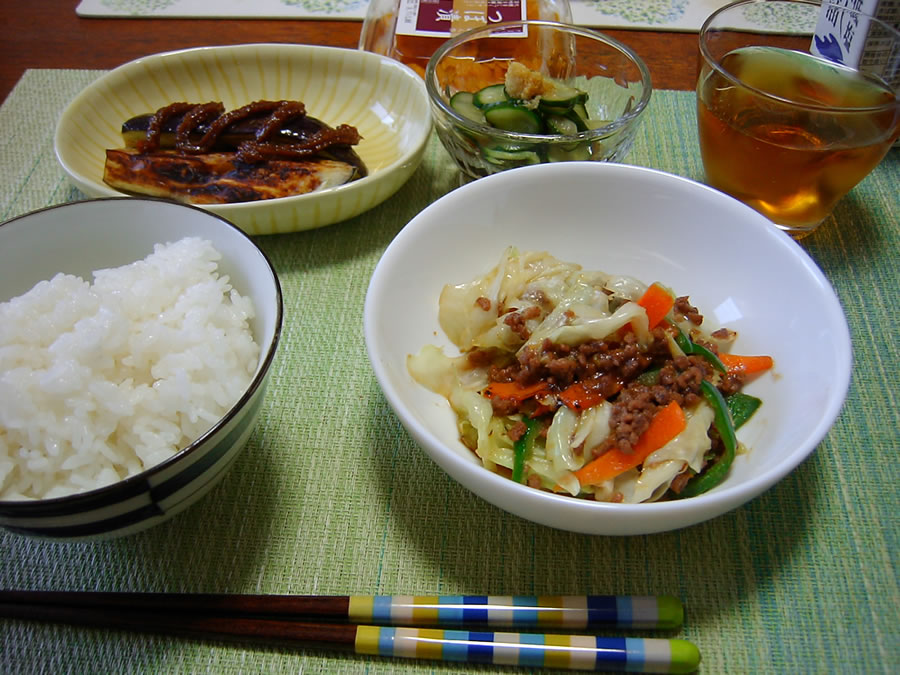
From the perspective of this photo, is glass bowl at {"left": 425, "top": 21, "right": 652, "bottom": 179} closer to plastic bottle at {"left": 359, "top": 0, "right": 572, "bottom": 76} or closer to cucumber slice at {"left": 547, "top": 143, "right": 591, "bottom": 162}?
cucumber slice at {"left": 547, "top": 143, "right": 591, "bottom": 162}

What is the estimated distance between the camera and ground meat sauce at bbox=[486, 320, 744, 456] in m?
1.36

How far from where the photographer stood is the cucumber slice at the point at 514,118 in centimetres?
195

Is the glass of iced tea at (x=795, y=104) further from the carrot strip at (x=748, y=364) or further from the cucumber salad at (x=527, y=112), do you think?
the carrot strip at (x=748, y=364)

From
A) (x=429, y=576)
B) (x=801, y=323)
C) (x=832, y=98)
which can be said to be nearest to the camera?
(x=429, y=576)

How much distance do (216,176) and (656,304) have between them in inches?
56.1

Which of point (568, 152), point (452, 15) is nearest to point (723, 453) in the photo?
point (568, 152)

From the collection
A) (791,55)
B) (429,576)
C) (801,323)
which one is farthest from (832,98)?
(429,576)

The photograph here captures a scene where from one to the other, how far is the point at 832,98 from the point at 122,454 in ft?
7.09

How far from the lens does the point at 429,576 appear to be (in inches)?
52.1

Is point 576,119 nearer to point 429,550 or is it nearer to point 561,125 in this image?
point 561,125

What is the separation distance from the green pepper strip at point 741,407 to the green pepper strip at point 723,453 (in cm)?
6

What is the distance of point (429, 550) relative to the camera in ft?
4.47

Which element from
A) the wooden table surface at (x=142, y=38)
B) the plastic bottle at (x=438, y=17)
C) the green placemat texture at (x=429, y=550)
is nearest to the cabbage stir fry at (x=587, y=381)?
the green placemat texture at (x=429, y=550)

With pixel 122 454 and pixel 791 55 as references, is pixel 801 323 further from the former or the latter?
pixel 122 454
